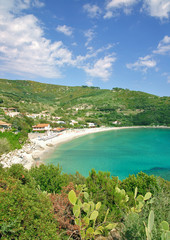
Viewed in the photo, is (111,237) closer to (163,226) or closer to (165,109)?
(163,226)

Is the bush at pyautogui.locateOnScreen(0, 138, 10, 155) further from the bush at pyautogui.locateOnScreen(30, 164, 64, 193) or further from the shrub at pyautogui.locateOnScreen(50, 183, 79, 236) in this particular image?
the shrub at pyautogui.locateOnScreen(50, 183, 79, 236)

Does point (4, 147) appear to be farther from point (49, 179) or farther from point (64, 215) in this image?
point (64, 215)

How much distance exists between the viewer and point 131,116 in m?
104

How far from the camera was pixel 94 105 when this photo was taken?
398 feet

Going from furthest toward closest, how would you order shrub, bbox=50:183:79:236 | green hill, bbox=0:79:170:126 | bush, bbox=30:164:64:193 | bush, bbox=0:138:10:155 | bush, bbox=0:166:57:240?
1. green hill, bbox=0:79:170:126
2. bush, bbox=0:138:10:155
3. bush, bbox=30:164:64:193
4. shrub, bbox=50:183:79:236
5. bush, bbox=0:166:57:240

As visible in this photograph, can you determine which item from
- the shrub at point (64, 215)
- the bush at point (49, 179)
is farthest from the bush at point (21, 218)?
the bush at point (49, 179)

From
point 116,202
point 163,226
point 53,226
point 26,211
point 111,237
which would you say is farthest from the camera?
point 116,202

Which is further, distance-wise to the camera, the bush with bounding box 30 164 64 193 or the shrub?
the bush with bounding box 30 164 64 193

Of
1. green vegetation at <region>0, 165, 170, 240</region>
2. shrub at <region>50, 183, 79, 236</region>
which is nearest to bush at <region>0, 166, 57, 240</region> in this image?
green vegetation at <region>0, 165, 170, 240</region>

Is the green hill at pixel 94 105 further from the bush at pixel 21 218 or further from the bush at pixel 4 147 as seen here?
the bush at pixel 21 218

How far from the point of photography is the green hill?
92156mm

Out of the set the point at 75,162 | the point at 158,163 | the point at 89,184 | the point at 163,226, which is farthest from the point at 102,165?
the point at 163,226

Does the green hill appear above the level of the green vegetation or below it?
above

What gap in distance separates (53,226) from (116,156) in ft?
106
